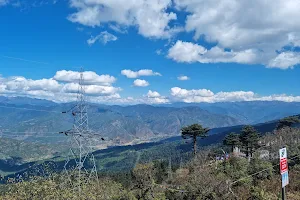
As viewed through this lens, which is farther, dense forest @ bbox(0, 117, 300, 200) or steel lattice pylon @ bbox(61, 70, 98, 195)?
steel lattice pylon @ bbox(61, 70, 98, 195)

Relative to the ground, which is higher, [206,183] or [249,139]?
[249,139]

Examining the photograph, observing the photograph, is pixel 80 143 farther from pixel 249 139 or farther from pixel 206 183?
pixel 249 139

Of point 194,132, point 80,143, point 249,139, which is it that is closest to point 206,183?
point 80,143

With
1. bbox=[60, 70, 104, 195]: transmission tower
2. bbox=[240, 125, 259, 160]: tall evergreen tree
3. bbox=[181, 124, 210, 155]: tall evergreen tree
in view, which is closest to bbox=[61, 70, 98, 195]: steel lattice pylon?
bbox=[60, 70, 104, 195]: transmission tower

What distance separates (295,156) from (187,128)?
2147 cm

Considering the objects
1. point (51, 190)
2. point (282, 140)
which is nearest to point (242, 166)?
point (282, 140)

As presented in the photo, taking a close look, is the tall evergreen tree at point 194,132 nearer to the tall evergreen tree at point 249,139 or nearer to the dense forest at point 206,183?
the dense forest at point 206,183

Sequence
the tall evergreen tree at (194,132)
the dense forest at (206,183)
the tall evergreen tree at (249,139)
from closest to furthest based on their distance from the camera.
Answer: the dense forest at (206,183) < the tall evergreen tree at (194,132) < the tall evergreen tree at (249,139)

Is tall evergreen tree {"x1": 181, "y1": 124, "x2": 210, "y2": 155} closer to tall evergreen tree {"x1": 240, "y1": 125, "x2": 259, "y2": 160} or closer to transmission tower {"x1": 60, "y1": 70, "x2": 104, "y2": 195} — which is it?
tall evergreen tree {"x1": 240, "y1": 125, "x2": 259, "y2": 160}

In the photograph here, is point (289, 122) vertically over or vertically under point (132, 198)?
over

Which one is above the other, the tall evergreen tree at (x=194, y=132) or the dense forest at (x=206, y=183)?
the tall evergreen tree at (x=194, y=132)

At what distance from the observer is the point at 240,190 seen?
27.9m

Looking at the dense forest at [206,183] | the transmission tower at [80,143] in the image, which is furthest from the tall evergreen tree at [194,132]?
the transmission tower at [80,143]

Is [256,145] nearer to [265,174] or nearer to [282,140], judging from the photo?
[282,140]
